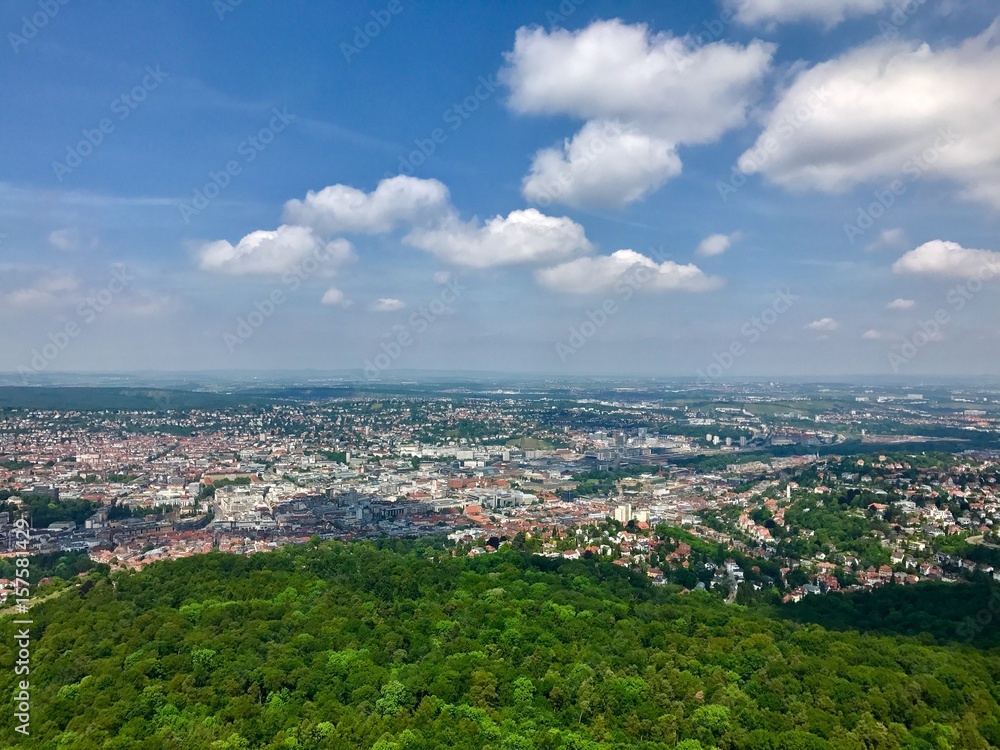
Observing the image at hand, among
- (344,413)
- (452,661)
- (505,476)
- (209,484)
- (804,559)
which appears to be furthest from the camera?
(344,413)

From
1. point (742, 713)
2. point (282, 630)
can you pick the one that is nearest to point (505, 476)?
point (282, 630)

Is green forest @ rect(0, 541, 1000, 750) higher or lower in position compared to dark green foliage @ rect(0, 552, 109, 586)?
higher

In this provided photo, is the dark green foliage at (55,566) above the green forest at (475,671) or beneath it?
beneath

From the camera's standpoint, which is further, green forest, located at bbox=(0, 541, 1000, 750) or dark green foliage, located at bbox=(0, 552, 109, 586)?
dark green foliage, located at bbox=(0, 552, 109, 586)

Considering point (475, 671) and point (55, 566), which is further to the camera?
point (55, 566)

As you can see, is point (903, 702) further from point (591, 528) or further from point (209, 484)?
point (209, 484)

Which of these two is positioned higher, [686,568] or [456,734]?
[456,734]

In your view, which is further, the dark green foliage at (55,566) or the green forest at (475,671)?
the dark green foliage at (55,566)

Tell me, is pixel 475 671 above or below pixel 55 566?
above
